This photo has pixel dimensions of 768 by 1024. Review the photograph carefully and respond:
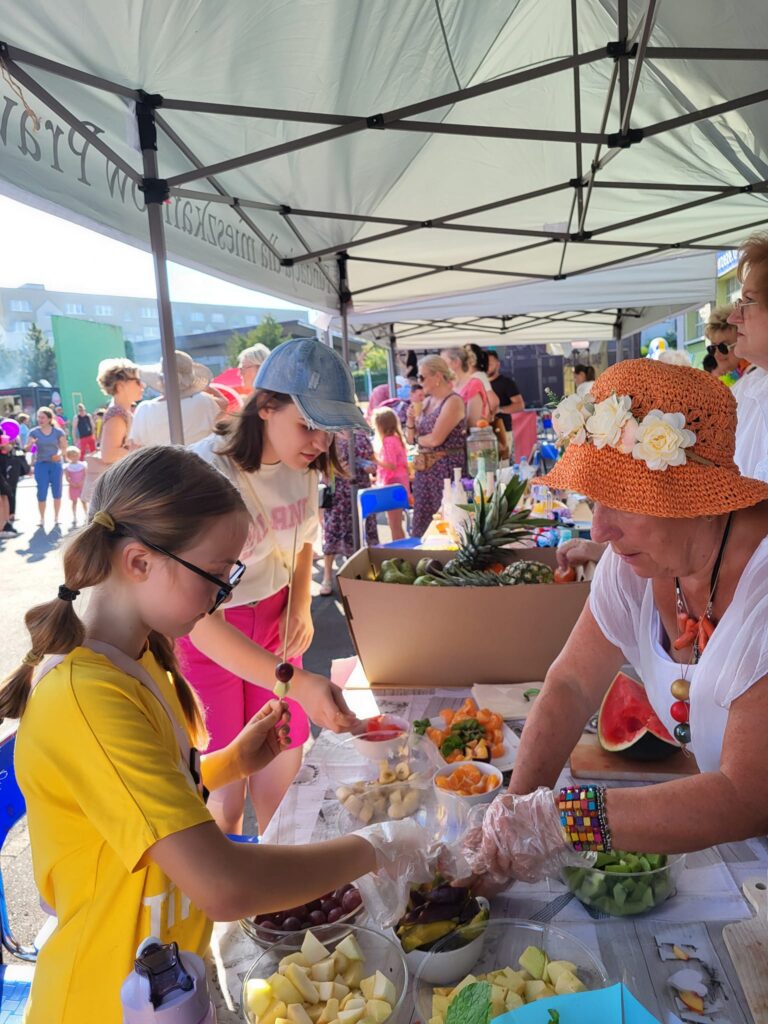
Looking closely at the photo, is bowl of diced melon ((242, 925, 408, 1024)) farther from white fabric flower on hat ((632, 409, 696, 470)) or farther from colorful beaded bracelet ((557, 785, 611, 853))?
white fabric flower on hat ((632, 409, 696, 470))

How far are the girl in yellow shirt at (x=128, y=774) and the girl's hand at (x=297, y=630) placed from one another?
1.24 meters

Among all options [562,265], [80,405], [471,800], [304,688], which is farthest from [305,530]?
[80,405]

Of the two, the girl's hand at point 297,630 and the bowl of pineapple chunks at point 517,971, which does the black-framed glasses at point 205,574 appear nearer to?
the bowl of pineapple chunks at point 517,971

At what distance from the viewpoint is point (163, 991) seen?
74 cm

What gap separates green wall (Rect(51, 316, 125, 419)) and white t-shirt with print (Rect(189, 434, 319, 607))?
305 inches

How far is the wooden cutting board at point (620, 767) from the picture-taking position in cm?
176

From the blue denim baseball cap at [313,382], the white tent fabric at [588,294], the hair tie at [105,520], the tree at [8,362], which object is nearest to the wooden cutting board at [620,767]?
the blue denim baseball cap at [313,382]

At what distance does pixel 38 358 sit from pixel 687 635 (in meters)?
12.5

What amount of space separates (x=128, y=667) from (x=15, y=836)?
3.00 metres

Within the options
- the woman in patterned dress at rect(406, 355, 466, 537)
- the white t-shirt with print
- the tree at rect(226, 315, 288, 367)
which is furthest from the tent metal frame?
the tree at rect(226, 315, 288, 367)

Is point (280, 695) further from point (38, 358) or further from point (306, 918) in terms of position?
point (38, 358)

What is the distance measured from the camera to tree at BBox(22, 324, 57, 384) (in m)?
10.4

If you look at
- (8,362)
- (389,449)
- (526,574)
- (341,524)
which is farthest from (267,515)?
(8,362)

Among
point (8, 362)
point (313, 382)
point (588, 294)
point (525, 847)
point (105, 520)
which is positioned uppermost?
point (588, 294)
